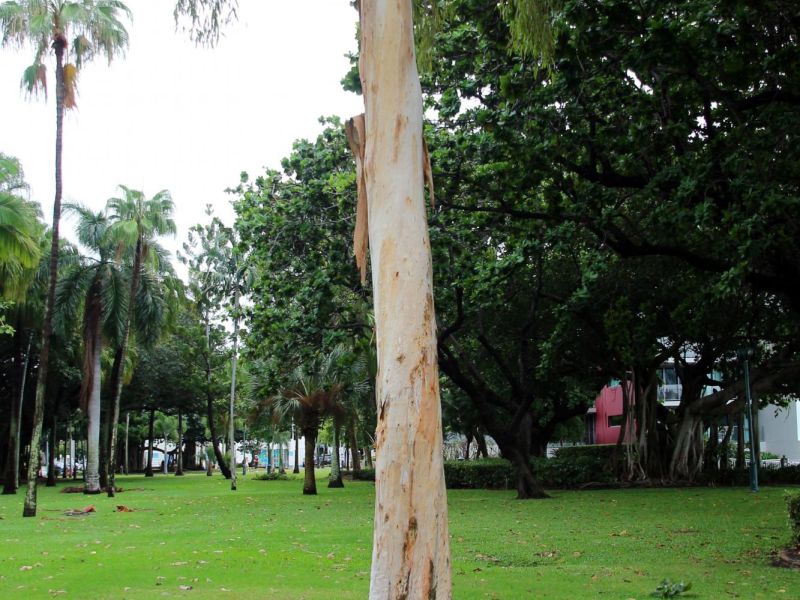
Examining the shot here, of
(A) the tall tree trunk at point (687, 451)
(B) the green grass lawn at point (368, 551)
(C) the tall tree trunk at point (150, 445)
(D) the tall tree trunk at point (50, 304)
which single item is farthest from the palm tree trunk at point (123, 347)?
(C) the tall tree trunk at point (150, 445)

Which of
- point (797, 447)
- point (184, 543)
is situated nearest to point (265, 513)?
point (184, 543)

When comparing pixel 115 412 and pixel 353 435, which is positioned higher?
pixel 115 412

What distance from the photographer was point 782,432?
50.8 m

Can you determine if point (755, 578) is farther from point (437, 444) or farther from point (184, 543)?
point (184, 543)

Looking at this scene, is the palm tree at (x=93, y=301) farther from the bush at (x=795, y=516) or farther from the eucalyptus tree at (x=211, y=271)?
the bush at (x=795, y=516)

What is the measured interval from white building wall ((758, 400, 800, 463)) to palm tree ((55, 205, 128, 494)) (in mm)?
35948

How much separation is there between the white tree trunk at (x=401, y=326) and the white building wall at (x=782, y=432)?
4694cm

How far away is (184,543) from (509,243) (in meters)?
8.02

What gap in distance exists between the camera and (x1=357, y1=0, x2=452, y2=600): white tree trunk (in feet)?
17.3

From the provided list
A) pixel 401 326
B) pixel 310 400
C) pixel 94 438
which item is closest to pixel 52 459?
pixel 94 438

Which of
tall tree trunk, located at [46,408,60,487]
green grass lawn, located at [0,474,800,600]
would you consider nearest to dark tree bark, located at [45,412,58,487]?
tall tree trunk, located at [46,408,60,487]

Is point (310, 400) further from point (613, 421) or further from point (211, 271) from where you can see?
point (613, 421)

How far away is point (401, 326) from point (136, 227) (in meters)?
26.1

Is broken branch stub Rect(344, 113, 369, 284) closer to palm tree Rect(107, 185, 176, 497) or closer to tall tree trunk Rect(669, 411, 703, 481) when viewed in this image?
tall tree trunk Rect(669, 411, 703, 481)
